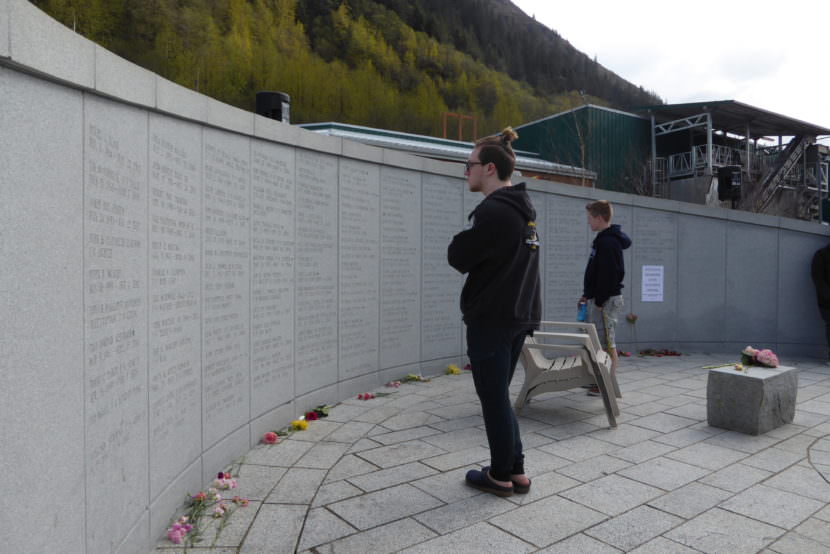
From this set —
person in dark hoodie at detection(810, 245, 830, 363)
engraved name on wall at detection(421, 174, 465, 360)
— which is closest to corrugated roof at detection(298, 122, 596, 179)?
engraved name on wall at detection(421, 174, 465, 360)

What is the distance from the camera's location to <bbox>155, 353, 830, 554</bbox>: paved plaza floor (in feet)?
8.56

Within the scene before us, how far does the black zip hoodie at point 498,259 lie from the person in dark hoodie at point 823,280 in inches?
290

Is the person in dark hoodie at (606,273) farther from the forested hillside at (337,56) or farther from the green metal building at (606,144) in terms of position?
the green metal building at (606,144)

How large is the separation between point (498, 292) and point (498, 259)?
0.56 feet

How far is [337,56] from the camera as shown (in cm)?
5188

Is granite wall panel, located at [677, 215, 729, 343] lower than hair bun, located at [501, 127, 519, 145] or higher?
lower

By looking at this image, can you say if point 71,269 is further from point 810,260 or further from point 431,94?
point 431,94

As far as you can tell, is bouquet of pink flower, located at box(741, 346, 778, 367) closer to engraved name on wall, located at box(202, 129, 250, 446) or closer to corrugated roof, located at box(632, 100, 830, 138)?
engraved name on wall, located at box(202, 129, 250, 446)

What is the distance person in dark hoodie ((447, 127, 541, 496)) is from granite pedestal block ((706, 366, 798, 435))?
2274 millimetres

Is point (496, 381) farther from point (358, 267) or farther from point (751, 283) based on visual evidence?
point (751, 283)

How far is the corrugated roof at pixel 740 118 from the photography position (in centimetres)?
2370

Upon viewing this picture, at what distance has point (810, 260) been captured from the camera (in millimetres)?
8898

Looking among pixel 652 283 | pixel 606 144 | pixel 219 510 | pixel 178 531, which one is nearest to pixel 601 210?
pixel 652 283

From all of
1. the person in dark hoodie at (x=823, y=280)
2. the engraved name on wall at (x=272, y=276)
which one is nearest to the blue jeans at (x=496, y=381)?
the engraved name on wall at (x=272, y=276)
